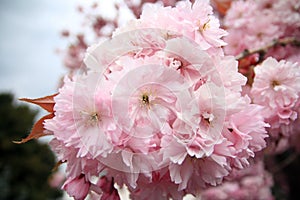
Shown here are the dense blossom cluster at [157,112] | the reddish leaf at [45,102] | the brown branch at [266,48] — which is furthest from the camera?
the brown branch at [266,48]

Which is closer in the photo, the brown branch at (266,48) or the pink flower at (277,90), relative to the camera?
the pink flower at (277,90)

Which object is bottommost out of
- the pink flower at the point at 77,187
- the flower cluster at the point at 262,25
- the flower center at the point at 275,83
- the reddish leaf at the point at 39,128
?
the pink flower at the point at 77,187

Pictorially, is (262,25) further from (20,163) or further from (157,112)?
(20,163)

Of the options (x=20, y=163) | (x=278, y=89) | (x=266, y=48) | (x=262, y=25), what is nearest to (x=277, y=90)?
(x=278, y=89)

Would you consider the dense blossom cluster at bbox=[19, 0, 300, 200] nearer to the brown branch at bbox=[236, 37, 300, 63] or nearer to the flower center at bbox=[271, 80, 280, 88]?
the flower center at bbox=[271, 80, 280, 88]

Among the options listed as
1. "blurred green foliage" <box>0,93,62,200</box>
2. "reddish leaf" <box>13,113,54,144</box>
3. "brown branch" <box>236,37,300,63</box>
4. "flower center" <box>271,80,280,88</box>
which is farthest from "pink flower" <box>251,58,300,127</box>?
"blurred green foliage" <box>0,93,62,200</box>

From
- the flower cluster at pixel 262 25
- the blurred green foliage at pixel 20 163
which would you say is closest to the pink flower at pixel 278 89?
the flower cluster at pixel 262 25

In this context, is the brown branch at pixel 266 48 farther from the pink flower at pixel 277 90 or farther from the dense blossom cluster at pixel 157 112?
the dense blossom cluster at pixel 157 112
